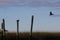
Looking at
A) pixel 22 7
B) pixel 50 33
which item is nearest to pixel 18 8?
pixel 22 7

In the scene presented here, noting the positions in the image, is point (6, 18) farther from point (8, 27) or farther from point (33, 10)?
point (33, 10)

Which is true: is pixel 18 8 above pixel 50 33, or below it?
above

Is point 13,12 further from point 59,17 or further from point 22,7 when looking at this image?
point 59,17

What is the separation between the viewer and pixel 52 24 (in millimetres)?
3283

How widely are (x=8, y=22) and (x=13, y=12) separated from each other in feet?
0.43

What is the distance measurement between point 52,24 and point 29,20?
28 centimetres

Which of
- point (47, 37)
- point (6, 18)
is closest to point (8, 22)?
point (6, 18)

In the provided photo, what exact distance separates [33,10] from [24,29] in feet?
0.84

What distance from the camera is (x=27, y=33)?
3.27 meters

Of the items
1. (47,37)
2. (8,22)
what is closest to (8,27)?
(8,22)

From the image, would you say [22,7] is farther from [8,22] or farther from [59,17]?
[59,17]

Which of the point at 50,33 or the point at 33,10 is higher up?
the point at 33,10

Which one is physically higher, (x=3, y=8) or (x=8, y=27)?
(x=3, y=8)

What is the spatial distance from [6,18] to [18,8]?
0.19m
